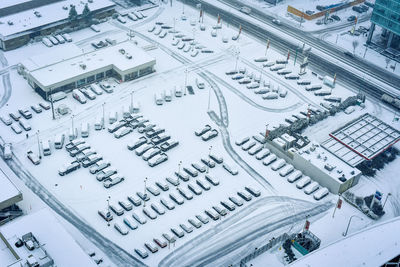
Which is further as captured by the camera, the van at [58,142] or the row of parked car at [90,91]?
the row of parked car at [90,91]

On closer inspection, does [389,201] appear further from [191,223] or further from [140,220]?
[140,220]

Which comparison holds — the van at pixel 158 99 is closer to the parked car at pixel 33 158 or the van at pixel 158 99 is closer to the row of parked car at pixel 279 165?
the row of parked car at pixel 279 165

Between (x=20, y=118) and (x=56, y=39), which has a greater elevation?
(x=56, y=39)

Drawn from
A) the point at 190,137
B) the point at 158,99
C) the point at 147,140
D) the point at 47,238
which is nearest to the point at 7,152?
the point at 147,140

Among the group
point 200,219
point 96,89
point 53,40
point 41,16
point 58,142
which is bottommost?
point 200,219

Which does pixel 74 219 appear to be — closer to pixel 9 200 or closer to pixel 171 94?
pixel 9 200

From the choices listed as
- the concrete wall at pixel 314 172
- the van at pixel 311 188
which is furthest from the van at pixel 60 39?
the van at pixel 311 188

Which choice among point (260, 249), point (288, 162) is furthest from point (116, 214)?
point (288, 162)
